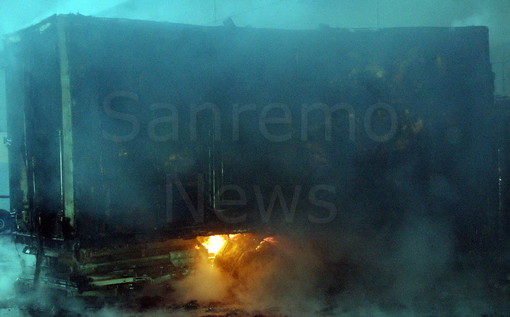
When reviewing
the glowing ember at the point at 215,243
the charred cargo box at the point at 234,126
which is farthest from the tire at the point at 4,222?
the glowing ember at the point at 215,243

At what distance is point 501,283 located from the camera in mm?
5516

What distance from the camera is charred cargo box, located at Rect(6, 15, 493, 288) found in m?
4.49

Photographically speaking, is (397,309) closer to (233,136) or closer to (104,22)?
(233,136)

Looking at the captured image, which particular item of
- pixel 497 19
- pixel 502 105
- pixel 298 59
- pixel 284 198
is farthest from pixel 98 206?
pixel 497 19

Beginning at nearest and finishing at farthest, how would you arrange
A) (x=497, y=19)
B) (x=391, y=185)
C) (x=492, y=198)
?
(x=391, y=185)
(x=492, y=198)
(x=497, y=19)

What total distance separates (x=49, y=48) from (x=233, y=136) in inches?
81.4

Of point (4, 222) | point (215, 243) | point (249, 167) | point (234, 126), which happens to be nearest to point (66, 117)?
point (234, 126)

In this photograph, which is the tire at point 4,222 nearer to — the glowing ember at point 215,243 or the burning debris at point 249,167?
the burning debris at point 249,167

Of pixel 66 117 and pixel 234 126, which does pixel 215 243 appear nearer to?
pixel 234 126

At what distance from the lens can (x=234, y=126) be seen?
4988mm

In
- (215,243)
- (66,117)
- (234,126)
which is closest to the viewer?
(66,117)

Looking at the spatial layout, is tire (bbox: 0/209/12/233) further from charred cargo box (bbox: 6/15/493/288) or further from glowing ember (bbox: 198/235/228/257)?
glowing ember (bbox: 198/235/228/257)

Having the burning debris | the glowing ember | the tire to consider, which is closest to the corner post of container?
the burning debris

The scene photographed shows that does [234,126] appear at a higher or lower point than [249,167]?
higher
